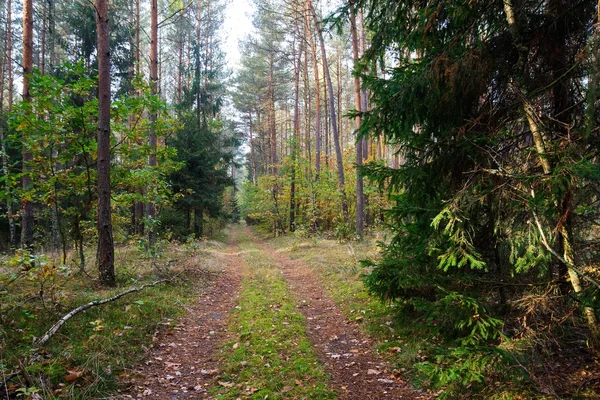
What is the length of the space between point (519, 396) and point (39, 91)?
31.0 ft

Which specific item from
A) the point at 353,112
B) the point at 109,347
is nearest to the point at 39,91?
the point at 109,347

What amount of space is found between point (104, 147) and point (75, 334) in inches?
167

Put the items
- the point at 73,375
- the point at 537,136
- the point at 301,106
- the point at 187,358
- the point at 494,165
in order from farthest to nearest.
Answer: the point at 301,106 < the point at 187,358 < the point at 494,165 < the point at 73,375 < the point at 537,136

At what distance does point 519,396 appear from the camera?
2.92 meters

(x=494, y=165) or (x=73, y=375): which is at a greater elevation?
(x=494, y=165)

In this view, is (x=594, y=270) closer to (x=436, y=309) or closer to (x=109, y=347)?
(x=436, y=309)

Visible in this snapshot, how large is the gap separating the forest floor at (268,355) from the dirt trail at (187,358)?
0.4 inches

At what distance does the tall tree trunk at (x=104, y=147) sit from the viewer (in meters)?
7.32

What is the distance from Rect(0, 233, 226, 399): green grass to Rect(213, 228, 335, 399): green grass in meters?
1.30

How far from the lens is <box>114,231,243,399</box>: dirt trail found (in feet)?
13.1

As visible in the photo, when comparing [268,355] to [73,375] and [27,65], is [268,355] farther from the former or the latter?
[27,65]

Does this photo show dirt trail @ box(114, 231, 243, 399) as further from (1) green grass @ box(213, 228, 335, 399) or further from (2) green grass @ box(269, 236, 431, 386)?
(2) green grass @ box(269, 236, 431, 386)

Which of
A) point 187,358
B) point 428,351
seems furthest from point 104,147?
point 428,351

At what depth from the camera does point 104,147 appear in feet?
24.3
